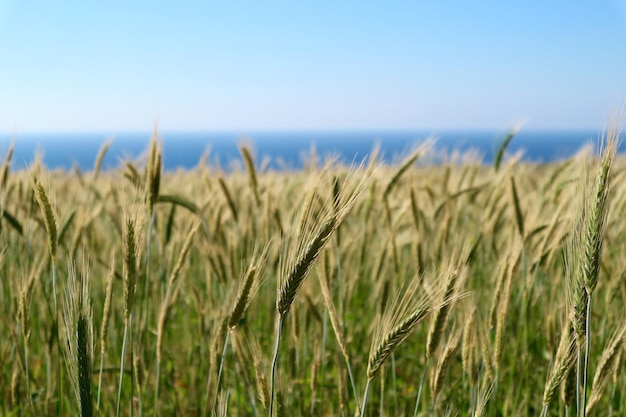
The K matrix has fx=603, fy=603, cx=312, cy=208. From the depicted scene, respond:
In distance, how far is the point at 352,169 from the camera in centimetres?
123

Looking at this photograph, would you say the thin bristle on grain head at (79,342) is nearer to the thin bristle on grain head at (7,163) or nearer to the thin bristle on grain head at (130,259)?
the thin bristle on grain head at (130,259)

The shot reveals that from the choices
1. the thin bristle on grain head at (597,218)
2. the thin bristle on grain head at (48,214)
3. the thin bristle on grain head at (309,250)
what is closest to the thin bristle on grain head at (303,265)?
the thin bristle on grain head at (309,250)

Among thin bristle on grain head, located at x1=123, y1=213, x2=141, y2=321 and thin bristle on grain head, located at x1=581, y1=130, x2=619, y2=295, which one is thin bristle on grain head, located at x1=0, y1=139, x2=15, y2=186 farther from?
thin bristle on grain head, located at x1=581, y1=130, x2=619, y2=295

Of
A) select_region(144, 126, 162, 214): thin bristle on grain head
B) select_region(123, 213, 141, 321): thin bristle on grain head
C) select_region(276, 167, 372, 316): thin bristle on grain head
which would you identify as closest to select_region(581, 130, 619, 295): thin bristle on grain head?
select_region(276, 167, 372, 316): thin bristle on grain head

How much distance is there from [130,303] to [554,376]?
101cm

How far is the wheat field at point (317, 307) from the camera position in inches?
51.9

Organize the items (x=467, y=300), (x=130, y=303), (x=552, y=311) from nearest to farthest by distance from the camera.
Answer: (x=130, y=303) < (x=467, y=300) < (x=552, y=311)

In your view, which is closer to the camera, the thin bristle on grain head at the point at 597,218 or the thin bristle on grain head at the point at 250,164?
the thin bristle on grain head at the point at 597,218

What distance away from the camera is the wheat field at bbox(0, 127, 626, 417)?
4.33ft

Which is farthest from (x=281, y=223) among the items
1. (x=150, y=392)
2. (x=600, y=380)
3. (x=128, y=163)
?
(x=600, y=380)

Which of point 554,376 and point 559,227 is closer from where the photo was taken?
point 554,376

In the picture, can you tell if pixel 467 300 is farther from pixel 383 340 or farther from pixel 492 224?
pixel 492 224

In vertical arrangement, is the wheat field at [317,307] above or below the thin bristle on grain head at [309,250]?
below

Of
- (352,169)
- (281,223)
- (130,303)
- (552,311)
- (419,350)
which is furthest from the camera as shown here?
(419,350)
